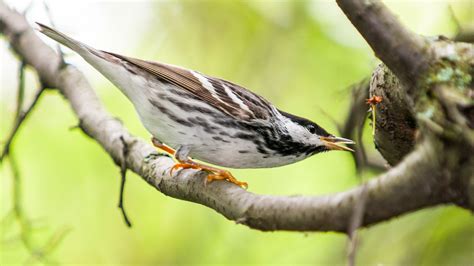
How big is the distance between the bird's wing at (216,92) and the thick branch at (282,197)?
473 mm

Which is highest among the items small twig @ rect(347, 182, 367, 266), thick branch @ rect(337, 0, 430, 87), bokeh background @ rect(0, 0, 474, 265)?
thick branch @ rect(337, 0, 430, 87)

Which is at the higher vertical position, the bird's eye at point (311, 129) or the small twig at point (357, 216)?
the small twig at point (357, 216)

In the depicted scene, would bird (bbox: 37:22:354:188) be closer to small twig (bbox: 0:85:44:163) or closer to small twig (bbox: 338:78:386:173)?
small twig (bbox: 338:78:386:173)

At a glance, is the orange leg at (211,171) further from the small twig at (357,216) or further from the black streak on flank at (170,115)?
the small twig at (357,216)

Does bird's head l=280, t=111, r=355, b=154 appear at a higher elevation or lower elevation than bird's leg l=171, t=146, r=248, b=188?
lower

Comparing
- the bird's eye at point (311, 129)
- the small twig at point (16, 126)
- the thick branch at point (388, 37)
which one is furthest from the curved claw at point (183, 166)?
the thick branch at point (388, 37)

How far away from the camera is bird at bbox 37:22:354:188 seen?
13.8 feet

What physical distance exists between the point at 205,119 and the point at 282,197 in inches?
76.2

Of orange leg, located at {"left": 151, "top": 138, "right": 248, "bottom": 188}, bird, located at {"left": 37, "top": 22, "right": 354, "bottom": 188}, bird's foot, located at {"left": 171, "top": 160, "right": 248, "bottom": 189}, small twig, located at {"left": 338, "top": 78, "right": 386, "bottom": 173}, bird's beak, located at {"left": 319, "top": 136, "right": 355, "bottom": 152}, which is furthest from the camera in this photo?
bird's beak, located at {"left": 319, "top": 136, "right": 355, "bottom": 152}

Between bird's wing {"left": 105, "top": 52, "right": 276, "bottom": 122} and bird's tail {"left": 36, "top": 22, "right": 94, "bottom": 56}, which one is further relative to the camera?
bird's wing {"left": 105, "top": 52, "right": 276, "bottom": 122}

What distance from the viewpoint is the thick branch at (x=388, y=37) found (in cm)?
237

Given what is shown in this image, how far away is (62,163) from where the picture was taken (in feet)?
23.2

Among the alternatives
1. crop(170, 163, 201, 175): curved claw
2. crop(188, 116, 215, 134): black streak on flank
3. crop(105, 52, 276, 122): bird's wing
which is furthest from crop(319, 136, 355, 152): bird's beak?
crop(170, 163, 201, 175): curved claw

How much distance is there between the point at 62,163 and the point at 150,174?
138 inches
